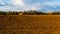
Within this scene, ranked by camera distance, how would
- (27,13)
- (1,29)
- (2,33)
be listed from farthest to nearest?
(27,13)
(1,29)
(2,33)

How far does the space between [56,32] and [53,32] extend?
137 millimetres

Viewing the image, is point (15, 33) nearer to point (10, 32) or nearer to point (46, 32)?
point (10, 32)

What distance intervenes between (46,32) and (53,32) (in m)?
0.33

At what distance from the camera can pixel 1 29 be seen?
474 inches

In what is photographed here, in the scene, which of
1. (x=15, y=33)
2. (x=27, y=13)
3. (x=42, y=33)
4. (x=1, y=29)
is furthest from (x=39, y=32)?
(x=27, y=13)

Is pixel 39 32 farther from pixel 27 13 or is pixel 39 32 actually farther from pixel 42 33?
pixel 27 13

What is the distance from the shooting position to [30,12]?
24594 millimetres

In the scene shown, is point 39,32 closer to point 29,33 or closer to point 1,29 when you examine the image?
point 29,33

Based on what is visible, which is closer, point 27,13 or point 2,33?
point 2,33

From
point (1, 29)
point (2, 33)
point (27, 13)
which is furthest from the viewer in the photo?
point (27, 13)

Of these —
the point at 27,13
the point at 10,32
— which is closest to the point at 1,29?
the point at 10,32

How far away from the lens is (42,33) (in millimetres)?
10992

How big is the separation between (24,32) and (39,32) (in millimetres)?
664

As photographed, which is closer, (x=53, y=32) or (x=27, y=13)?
(x=53, y=32)
